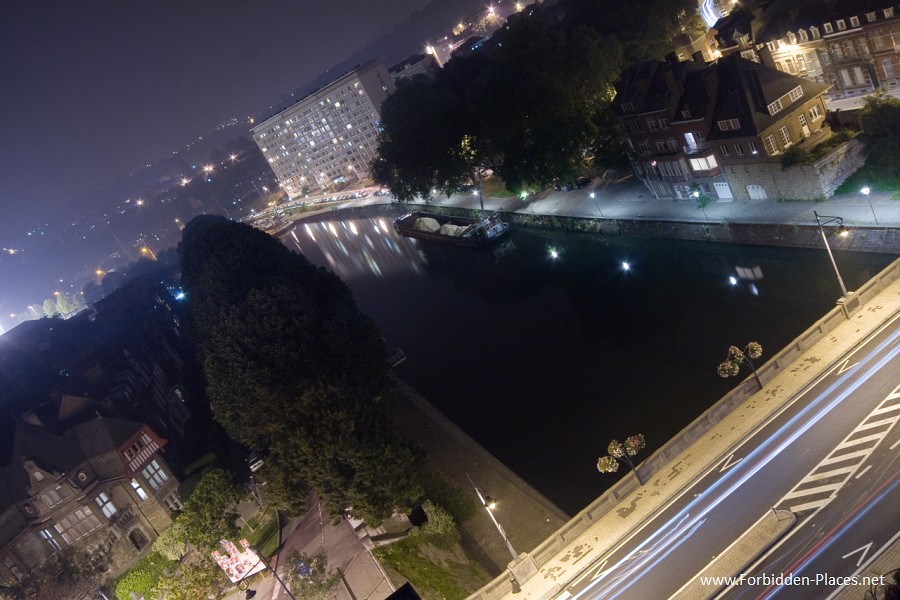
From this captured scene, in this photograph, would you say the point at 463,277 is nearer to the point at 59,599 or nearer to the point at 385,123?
the point at 385,123

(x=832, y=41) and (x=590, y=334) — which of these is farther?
(x=832, y=41)

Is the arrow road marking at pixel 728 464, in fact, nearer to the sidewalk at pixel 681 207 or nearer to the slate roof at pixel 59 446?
the sidewalk at pixel 681 207

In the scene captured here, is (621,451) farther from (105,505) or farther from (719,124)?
(719,124)

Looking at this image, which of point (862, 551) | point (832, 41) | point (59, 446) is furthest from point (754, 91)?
point (59, 446)

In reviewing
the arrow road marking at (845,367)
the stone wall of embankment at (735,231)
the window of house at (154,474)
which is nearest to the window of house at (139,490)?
the window of house at (154,474)

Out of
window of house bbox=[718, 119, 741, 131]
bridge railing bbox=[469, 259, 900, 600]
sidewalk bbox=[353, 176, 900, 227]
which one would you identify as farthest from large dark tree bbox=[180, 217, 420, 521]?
window of house bbox=[718, 119, 741, 131]

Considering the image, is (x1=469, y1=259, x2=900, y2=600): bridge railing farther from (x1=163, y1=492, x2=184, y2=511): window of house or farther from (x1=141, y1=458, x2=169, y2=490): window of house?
(x1=141, y1=458, x2=169, y2=490): window of house

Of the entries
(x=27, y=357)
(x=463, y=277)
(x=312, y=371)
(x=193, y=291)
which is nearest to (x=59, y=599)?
(x=312, y=371)
